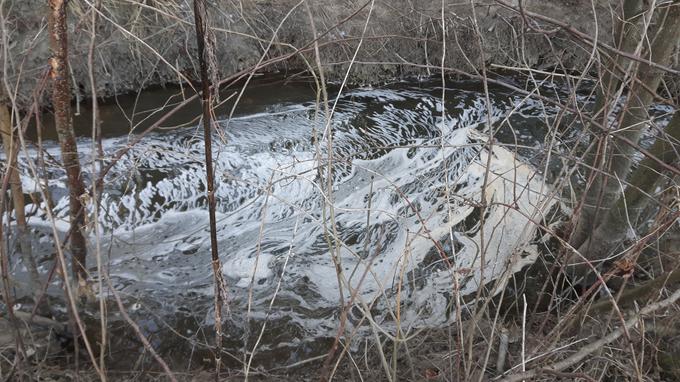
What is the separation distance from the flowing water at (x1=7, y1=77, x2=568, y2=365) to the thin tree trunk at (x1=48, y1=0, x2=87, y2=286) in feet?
1.02

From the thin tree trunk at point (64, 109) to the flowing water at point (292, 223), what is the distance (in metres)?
0.31

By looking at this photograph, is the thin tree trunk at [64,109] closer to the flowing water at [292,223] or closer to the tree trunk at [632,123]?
the flowing water at [292,223]

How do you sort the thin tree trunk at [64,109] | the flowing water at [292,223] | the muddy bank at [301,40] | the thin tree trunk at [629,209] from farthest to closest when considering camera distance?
the muddy bank at [301,40]
the flowing water at [292,223]
the thin tree trunk at [629,209]
the thin tree trunk at [64,109]

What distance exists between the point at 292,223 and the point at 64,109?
2.43 m

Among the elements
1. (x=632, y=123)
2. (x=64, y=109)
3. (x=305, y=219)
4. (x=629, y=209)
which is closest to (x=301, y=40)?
(x=305, y=219)

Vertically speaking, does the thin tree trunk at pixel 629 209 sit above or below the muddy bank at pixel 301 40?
below

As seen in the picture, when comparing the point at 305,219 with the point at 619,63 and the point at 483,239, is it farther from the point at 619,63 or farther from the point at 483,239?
the point at 483,239

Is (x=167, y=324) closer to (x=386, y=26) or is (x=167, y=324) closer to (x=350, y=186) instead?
(x=350, y=186)

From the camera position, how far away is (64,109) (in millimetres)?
2354

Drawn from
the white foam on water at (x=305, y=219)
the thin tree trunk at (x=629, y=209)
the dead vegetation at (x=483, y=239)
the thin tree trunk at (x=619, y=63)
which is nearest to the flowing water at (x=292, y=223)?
the white foam on water at (x=305, y=219)

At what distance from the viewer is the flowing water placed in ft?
11.5

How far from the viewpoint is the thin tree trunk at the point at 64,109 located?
6.96 feet

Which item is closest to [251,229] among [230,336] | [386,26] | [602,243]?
[230,336]

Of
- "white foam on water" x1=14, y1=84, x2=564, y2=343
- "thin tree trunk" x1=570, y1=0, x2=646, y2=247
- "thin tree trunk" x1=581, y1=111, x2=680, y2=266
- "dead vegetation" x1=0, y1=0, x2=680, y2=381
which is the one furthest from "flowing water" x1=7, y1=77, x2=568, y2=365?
"thin tree trunk" x1=581, y1=111, x2=680, y2=266
